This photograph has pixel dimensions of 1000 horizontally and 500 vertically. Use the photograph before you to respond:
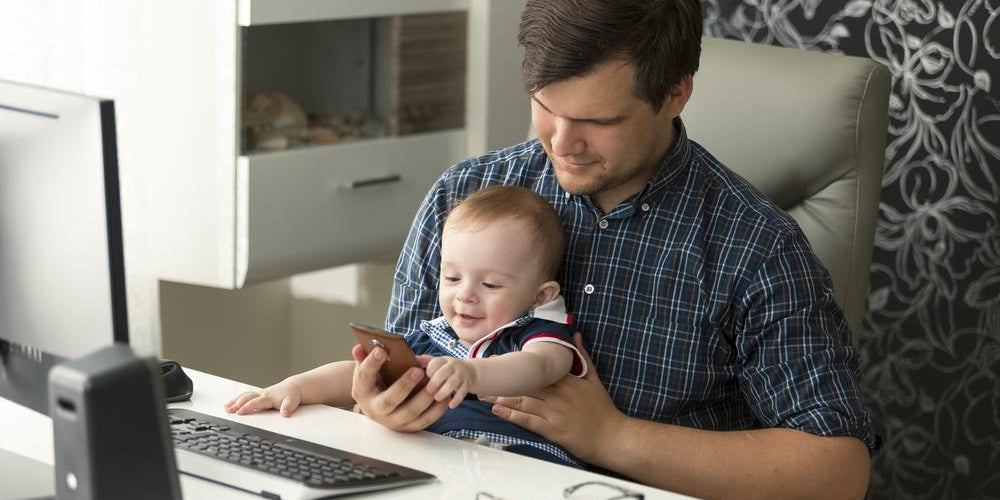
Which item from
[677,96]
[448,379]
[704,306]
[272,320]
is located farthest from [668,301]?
[272,320]

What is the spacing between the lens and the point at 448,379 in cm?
139

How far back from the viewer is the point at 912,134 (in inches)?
94.6

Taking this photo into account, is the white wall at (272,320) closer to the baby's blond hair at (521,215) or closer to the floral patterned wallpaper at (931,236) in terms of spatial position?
the floral patterned wallpaper at (931,236)

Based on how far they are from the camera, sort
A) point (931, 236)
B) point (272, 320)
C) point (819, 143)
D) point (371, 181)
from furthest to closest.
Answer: point (272, 320) → point (371, 181) → point (931, 236) → point (819, 143)

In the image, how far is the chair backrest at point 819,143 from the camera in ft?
6.02

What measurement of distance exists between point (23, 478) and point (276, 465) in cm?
26

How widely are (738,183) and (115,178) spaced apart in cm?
88

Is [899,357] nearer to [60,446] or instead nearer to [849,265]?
[849,265]

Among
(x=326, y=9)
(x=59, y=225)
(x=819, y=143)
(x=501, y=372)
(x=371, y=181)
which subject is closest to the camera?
(x=59, y=225)

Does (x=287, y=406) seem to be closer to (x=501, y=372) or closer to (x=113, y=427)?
(x=501, y=372)

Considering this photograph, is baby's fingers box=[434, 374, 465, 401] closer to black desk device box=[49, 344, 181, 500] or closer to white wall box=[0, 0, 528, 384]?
black desk device box=[49, 344, 181, 500]

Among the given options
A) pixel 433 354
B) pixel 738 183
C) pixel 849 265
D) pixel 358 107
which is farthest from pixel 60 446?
pixel 358 107

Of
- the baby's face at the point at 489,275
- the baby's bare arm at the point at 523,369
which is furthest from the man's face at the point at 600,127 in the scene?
the baby's bare arm at the point at 523,369

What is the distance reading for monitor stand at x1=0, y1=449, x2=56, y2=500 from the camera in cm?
127
